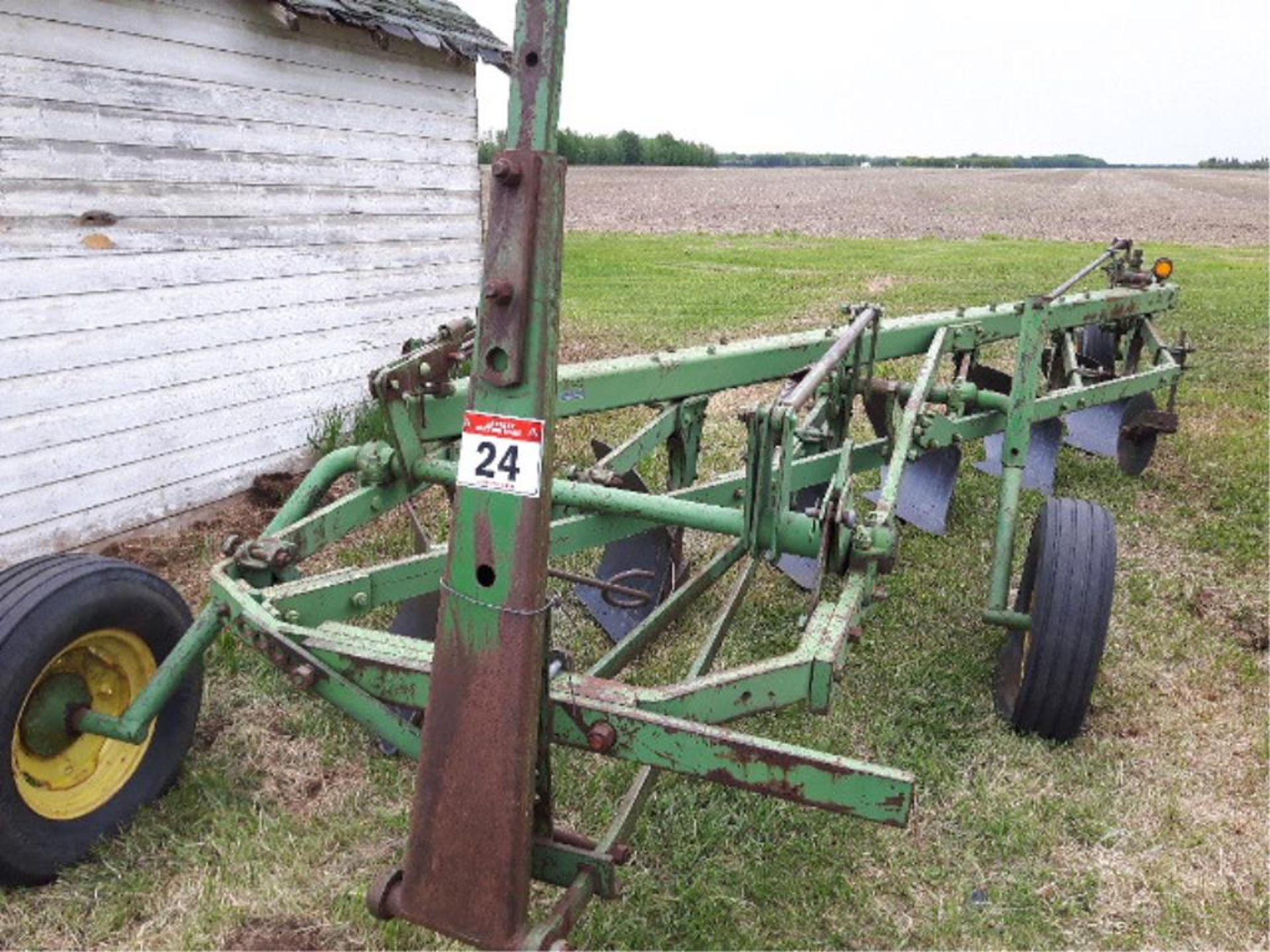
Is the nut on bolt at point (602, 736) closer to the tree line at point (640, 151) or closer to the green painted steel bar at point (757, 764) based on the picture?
the green painted steel bar at point (757, 764)

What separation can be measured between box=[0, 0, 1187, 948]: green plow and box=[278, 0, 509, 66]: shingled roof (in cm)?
312

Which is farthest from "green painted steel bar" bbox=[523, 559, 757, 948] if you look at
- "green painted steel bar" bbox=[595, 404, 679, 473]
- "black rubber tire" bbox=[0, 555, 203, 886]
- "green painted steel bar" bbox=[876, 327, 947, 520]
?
"black rubber tire" bbox=[0, 555, 203, 886]

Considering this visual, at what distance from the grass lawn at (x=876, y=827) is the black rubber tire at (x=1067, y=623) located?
0.13 meters

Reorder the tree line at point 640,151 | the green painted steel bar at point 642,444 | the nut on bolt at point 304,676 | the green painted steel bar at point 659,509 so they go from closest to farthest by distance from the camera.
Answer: the nut on bolt at point 304,676 < the green painted steel bar at point 659,509 < the green painted steel bar at point 642,444 < the tree line at point 640,151

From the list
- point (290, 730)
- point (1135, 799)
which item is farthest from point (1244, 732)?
point (290, 730)

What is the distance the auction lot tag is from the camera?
80.8 inches

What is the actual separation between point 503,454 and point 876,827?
179 centimetres

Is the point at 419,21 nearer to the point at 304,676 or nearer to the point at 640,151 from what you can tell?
the point at 304,676

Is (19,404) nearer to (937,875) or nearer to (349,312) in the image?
(349,312)

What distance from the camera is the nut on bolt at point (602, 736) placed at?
2279 millimetres

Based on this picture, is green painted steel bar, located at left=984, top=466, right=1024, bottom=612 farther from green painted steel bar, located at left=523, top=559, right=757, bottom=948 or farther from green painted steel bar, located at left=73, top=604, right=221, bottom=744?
green painted steel bar, located at left=73, top=604, right=221, bottom=744

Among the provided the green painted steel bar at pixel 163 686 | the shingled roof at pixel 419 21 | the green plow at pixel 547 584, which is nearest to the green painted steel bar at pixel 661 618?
the green plow at pixel 547 584

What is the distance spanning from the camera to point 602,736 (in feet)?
7.48

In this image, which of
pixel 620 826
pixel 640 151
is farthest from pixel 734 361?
pixel 640 151
